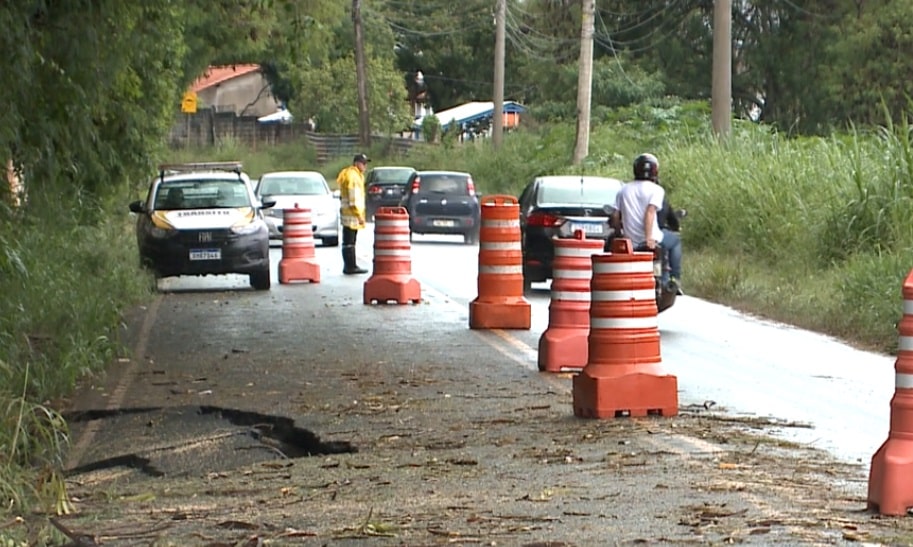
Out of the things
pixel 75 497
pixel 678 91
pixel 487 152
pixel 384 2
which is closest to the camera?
pixel 75 497

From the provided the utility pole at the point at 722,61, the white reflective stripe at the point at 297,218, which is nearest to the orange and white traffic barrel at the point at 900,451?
the white reflective stripe at the point at 297,218

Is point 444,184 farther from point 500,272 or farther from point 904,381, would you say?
point 904,381

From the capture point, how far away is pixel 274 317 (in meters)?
19.1

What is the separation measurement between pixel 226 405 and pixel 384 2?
262 ft

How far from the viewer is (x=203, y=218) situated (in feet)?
75.3

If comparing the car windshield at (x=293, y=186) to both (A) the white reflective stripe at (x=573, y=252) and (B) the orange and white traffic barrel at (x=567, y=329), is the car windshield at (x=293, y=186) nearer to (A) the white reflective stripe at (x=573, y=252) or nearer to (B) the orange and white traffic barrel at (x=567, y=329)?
(A) the white reflective stripe at (x=573, y=252)

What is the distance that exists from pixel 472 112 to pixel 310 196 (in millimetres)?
50534

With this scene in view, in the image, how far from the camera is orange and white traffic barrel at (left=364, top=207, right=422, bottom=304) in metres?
20.6

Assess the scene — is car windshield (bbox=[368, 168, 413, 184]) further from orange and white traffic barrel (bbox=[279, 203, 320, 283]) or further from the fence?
the fence

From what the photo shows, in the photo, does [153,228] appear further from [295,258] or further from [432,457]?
[432,457]

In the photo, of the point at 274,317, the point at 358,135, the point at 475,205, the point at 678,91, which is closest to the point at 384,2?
the point at 358,135

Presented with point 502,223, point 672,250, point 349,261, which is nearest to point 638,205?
point 672,250

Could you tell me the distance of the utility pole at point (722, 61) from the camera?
98.9 ft

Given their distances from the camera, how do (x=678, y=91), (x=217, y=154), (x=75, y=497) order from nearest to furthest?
(x=75, y=497) < (x=678, y=91) < (x=217, y=154)
